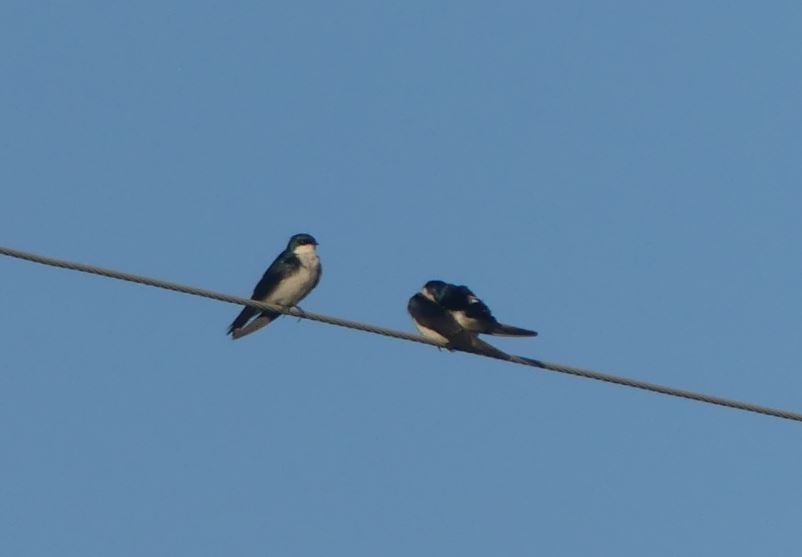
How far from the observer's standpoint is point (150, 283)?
6121 mm

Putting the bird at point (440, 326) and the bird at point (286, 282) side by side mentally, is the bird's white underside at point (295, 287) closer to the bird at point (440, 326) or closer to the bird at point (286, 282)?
the bird at point (286, 282)

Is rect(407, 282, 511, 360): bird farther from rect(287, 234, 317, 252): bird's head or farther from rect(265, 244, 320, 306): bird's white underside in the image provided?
rect(287, 234, 317, 252): bird's head

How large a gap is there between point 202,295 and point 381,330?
0.75 metres

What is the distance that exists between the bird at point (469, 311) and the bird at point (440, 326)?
0.10ft

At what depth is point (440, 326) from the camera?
30.8 ft

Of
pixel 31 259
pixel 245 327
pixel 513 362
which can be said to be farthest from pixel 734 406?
pixel 245 327

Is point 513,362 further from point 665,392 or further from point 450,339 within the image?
point 450,339

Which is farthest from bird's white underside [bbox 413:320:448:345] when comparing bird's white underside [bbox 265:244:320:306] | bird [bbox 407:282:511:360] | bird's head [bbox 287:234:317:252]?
bird's head [bbox 287:234:317:252]

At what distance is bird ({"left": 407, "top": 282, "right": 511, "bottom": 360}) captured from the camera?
29.3 ft

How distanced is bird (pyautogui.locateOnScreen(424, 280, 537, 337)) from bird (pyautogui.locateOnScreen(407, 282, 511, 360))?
0.10 ft

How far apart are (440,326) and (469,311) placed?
0.54ft

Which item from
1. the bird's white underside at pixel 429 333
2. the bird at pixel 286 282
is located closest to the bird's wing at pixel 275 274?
the bird at pixel 286 282

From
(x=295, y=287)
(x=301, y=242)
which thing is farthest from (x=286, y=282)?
(x=301, y=242)

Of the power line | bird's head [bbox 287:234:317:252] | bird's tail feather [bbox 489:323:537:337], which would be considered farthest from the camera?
bird's head [bbox 287:234:317:252]
